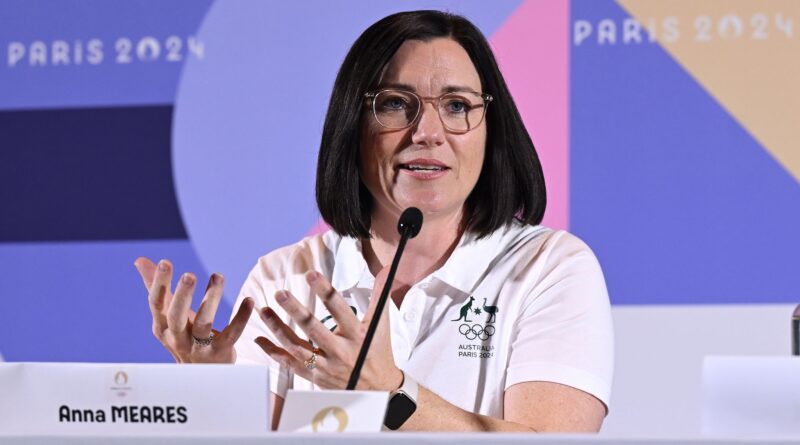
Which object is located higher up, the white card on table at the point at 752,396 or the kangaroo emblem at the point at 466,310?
the kangaroo emblem at the point at 466,310

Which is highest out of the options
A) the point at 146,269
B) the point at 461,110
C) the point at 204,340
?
the point at 461,110

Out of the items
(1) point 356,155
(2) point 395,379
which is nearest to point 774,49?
(1) point 356,155

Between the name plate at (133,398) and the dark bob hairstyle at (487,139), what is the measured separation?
89 cm

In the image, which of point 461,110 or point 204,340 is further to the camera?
point 461,110

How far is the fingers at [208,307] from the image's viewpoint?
61.7 inches

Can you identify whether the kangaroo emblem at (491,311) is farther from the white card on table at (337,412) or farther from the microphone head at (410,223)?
the white card on table at (337,412)

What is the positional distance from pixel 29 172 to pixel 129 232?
33 cm

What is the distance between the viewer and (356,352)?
58.1 inches

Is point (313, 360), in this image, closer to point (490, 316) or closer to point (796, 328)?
point (490, 316)

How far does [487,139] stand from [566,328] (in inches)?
16.0

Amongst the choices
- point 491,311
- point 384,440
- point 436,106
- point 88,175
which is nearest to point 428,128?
point 436,106

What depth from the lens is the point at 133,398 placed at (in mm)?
1145

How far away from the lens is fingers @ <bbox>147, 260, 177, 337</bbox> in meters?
1.56

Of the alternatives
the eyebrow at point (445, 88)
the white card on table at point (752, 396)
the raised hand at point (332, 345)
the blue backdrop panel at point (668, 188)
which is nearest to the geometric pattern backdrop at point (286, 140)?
the blue backdrop panel at point (668, 188)
